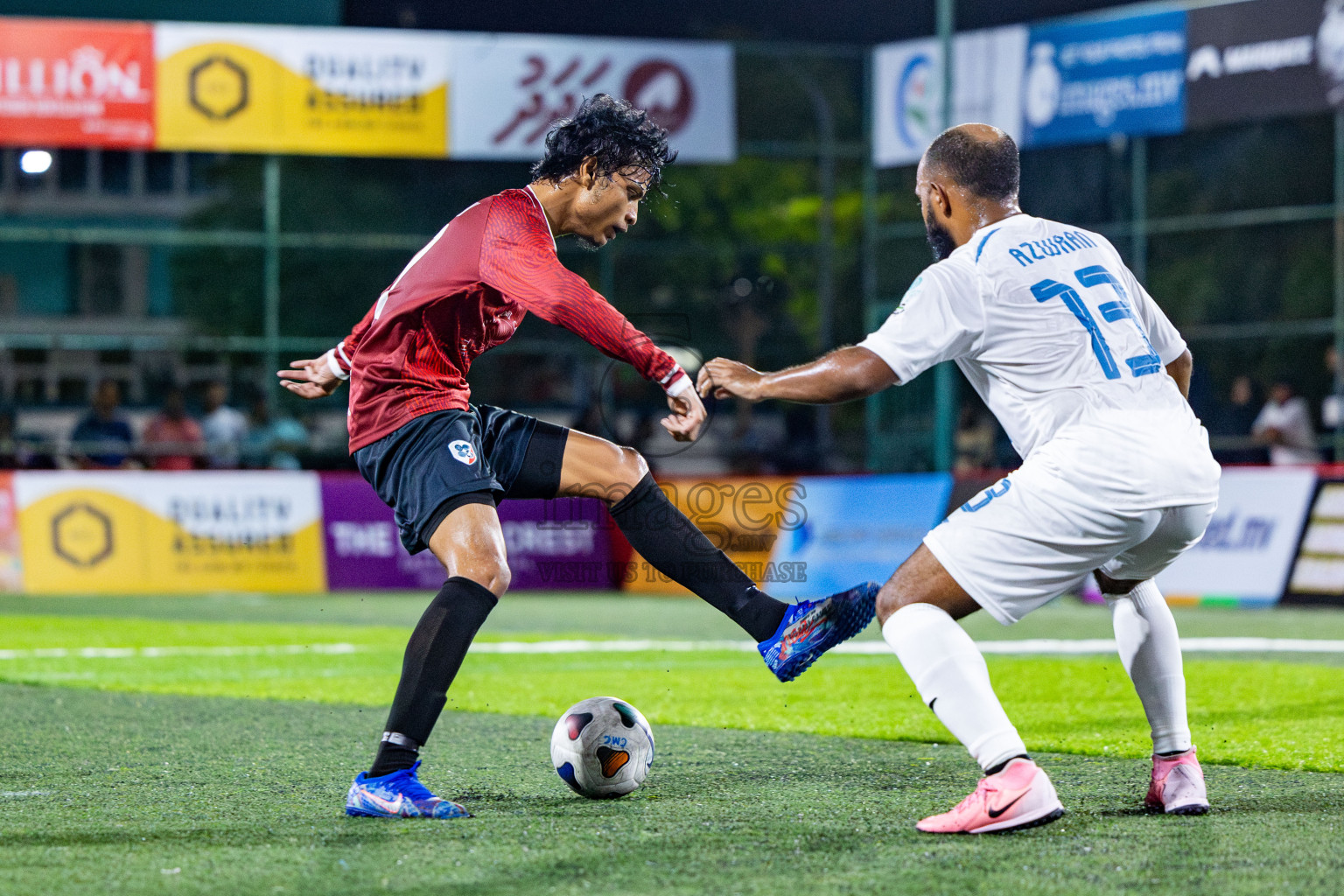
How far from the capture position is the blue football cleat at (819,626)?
4.75m

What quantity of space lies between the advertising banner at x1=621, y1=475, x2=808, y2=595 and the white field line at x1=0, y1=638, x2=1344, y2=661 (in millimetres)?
4109

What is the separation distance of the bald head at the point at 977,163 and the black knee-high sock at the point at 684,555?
1.33 meters

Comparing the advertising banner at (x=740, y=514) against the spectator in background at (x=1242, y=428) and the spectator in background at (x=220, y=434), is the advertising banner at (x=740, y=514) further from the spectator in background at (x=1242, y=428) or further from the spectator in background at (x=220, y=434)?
the spectator in background at (x=1242, y=428)

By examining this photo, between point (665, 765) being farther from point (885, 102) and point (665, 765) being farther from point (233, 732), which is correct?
point (885, 102)

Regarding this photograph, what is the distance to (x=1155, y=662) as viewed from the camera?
4.84m

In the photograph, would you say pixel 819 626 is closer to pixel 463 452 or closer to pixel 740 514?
pixel 463 452

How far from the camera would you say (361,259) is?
92.9ft

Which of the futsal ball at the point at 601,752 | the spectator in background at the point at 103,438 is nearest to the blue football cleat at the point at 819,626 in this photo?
the futsal ball at the point at 601,752

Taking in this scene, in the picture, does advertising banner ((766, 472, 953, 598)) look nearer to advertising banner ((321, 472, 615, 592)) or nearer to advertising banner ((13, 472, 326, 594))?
advertising banner ((321, 472, 615, 592))

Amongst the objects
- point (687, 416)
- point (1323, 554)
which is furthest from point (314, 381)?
point (1323, 554)

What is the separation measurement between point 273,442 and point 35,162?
398 inches

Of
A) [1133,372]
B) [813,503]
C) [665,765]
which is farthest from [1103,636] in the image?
[1133,372]

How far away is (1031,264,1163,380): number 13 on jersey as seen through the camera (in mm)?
4422

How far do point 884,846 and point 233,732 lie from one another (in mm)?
3506
